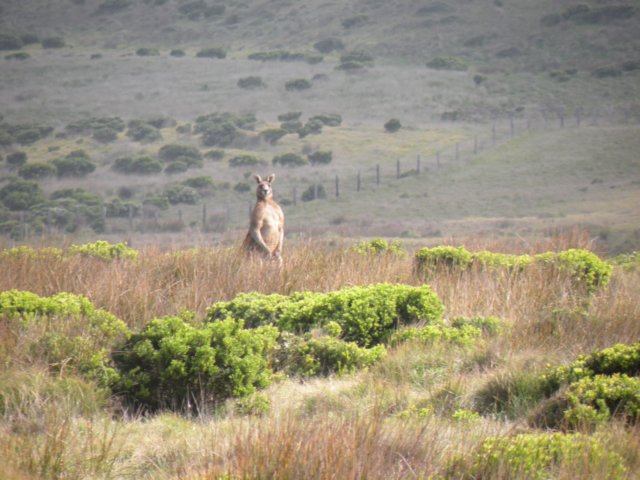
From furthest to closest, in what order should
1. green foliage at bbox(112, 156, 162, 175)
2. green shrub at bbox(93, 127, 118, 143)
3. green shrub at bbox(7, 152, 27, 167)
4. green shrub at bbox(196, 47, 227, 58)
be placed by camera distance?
green shrub at bbox(196, 47, 227, 58)
green shrub at bbox(93, 127, 118, 143)
green shrub at bbox(7, 152, 27, 167)
green foliage at bbox(112, 156, 162, 175)

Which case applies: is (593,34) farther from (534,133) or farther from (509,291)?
(509,291)


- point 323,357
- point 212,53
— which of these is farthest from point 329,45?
point 323,357

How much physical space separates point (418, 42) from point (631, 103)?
96.6ft

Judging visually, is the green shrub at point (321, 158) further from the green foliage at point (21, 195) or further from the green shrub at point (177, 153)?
the green foliage at point (21, 195)

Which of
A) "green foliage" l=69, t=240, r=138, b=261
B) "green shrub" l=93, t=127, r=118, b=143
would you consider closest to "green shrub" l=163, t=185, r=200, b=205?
"green shrub" l=93, t=127, r=118, b=143

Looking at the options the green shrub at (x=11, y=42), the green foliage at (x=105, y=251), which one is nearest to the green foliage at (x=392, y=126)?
the green foliage at (x=105, y=251)

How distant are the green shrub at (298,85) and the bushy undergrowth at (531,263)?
218 feet

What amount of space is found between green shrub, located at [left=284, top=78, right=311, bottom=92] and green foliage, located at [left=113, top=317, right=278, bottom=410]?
7169 centimetres

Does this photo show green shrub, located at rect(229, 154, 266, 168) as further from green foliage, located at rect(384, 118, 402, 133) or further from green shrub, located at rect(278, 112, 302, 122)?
green foliage, located at rect(384, 118, 402, 133)

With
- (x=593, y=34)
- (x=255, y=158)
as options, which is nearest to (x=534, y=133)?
(x=255, y=158)

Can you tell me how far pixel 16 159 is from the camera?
61.8m

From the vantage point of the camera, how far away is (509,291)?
10055 millimetres

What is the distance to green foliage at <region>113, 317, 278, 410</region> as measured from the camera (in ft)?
22.5

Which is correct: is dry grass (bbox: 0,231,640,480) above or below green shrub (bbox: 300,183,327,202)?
above
